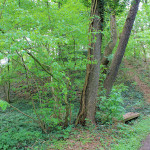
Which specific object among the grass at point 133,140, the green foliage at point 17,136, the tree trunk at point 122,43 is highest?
the tree trunk at point 122,43

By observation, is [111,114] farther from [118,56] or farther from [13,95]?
[13,95]

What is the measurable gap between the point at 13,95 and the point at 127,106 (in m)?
8.45

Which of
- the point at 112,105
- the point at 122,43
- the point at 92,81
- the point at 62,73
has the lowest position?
the point at 112,105

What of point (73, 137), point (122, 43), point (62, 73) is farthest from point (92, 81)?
point (122, 43)

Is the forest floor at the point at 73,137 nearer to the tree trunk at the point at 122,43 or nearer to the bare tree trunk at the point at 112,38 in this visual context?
the tree trunk at the point at 122,43

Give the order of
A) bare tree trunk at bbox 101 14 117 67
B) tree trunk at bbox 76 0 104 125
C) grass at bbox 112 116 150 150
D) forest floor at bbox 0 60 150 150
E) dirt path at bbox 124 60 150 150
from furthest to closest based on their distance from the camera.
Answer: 1. dirt path at bbox 124 60 150 150
2. bare tree trunk at bbox 101 14 117 67
3. tree trunk at bbox 76 0 104 125
4. forest floor at bbox 0 60 150 150
5. grass at bbox 112 116 150 150

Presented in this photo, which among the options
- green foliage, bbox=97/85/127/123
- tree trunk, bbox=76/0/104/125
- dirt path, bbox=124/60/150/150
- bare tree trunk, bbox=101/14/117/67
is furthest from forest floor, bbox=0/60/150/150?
bare tree trunk, bbox=101/14/117/67

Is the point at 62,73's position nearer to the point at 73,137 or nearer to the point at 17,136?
the point at 73,137

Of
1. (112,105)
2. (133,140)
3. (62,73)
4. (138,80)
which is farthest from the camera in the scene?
(138,80)

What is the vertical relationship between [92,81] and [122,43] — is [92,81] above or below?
below

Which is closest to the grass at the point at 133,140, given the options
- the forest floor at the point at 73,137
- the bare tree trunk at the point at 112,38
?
the forest floor at the point at 73,137

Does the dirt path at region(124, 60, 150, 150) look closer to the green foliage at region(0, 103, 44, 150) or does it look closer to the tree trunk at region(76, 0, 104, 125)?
the tree trunk at region(76, 0, 104, 125)

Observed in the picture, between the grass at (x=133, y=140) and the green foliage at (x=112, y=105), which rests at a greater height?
the green foliage at (x=112, y=105)

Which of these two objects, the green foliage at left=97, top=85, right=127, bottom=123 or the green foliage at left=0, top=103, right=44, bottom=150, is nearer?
the green foliage at left=0, top=103, right=44, bottom=150
